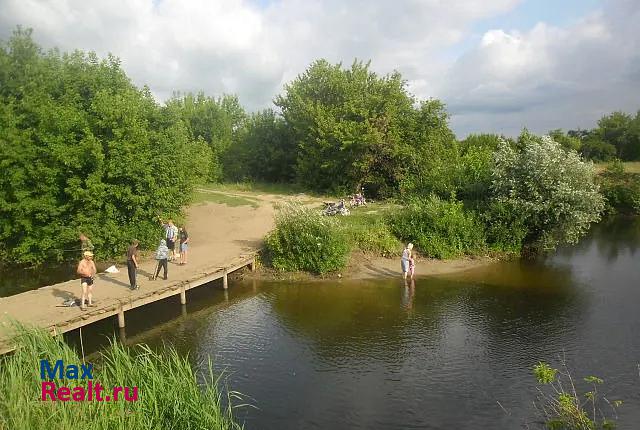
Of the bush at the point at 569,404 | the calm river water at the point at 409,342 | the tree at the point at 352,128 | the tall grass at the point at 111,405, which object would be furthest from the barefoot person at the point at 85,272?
the tree at the point at 352,128

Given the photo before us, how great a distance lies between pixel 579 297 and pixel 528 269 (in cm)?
527

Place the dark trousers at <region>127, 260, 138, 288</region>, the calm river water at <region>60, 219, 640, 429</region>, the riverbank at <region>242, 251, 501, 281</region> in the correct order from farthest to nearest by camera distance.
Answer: the riverbank at <region>242, 251, 501, 281</region> < the dark trousers at <region>127, 260, 138, 288</region> < the calm river water at <region>60, 219, 640, 429</region>

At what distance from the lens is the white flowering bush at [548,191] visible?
2700 centimetres

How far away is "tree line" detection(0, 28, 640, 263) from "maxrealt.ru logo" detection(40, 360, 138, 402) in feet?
47.6

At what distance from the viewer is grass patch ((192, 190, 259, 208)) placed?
3790cm

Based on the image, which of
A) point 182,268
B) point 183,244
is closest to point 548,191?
point 183,244

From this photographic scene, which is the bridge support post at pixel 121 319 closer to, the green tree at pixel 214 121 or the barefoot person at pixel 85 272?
the barefoot person at pixel 85 272

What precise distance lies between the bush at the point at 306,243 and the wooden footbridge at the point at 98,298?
2816 millimetres

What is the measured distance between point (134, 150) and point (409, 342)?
16543 millimetres

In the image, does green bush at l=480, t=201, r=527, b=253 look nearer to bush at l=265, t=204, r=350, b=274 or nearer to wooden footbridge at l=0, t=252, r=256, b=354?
bush at l=265, t=204, r=350, b=274

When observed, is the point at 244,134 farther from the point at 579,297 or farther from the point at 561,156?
the point at 579,297

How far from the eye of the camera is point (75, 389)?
31.5ft

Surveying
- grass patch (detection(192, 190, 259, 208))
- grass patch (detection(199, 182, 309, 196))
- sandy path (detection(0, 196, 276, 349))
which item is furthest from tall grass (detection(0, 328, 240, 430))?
grass patch (detection(199, 182, 309, 196))

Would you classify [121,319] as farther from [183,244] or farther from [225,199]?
[225,199]
